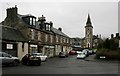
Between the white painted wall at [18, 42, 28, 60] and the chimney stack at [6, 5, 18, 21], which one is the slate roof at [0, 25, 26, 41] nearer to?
the white painted wall at [18, 42, 28, 60]

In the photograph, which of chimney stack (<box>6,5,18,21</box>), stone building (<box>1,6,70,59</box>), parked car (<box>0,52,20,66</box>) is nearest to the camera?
parked car (<box>0,52,20,66</box>)

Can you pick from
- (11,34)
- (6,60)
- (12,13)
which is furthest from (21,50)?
(6,60)

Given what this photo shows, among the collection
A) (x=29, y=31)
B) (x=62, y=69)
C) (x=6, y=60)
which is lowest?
(x=62, y=69)

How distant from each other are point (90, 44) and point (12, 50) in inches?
3147

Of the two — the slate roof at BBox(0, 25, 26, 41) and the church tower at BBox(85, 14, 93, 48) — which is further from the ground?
the church tower at BBox(85, 14, 93, 48)

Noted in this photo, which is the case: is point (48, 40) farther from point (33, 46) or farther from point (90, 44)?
point (90, 44)

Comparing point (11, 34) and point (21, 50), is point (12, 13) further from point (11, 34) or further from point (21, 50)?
point (21, 50)

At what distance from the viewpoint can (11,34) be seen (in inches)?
1378

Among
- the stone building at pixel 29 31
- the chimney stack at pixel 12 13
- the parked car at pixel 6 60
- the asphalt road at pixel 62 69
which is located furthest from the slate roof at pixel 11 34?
the asphalt road at pixel 62 69

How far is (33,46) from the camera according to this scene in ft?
133

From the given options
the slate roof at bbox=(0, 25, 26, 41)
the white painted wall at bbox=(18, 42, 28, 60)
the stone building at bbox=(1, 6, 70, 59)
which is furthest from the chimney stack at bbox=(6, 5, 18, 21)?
the white painted wall at bbox=(18, 42, 28, 60)

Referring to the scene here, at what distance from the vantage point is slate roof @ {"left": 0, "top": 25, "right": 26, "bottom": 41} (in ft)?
108

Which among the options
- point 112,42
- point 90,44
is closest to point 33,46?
point 112,42

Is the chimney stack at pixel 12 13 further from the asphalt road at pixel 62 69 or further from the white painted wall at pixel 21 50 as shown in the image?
the asphalt road at pixel 62 69
